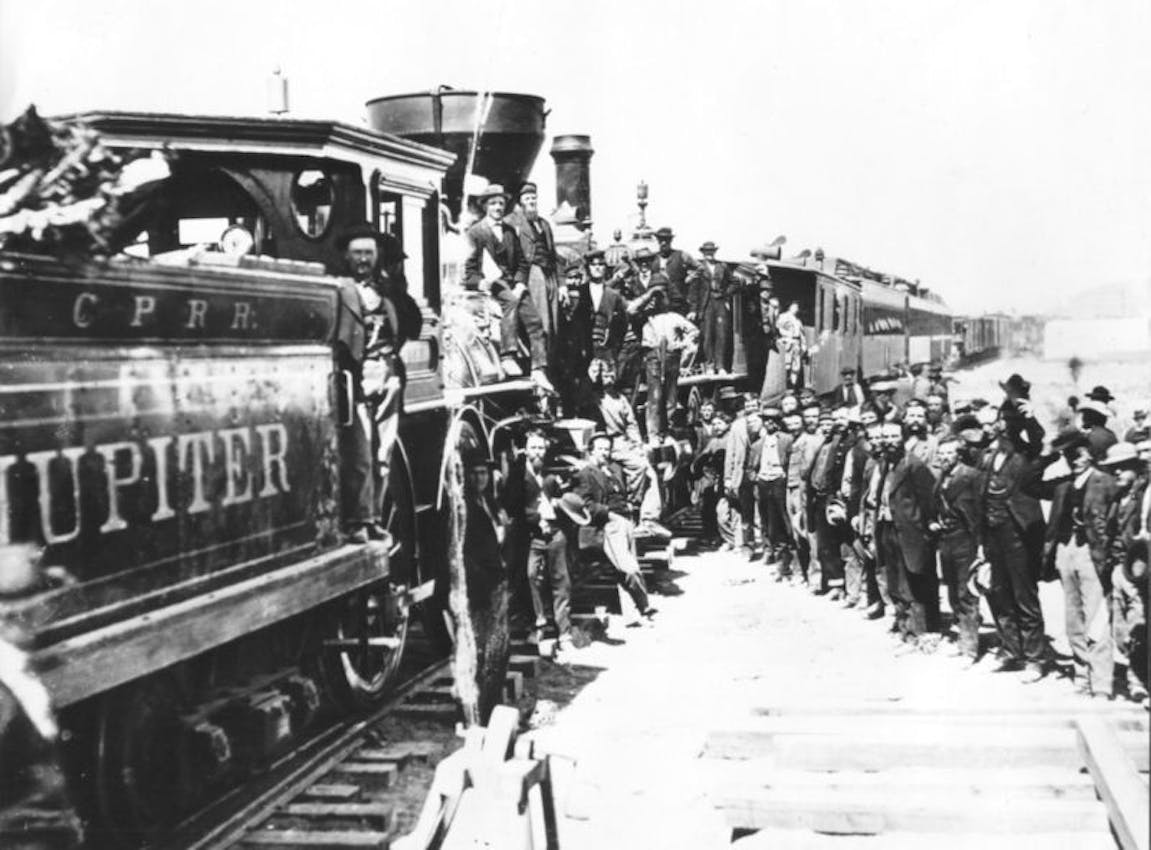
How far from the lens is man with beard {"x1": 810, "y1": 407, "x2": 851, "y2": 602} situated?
10516mm

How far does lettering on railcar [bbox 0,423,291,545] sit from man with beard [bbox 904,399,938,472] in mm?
5111

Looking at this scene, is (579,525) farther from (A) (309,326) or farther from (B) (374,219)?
(A) (309,326)

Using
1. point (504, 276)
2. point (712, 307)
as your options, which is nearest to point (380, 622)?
point (504, 276)

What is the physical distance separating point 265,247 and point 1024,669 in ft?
17.3

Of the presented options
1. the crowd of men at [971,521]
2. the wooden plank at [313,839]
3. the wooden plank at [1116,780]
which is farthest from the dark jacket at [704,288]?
the wooden plank at [313,839]

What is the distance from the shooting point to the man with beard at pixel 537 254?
35.5 ft

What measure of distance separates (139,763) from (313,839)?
838 mm

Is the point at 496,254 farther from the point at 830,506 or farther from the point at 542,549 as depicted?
the point at 830,506

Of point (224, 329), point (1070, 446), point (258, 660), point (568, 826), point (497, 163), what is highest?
point (497, 163)

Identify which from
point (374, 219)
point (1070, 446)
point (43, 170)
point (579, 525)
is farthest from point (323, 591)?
point (1070, 446)

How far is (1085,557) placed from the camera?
285 inches

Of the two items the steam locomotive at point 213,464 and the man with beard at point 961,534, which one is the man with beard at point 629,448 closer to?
the man with beard at point 961,534

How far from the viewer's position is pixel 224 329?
4797mm

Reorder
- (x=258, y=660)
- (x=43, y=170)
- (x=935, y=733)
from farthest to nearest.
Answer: (x=935, y=733)
(x=258, y=660)
(x=43, y=170)
